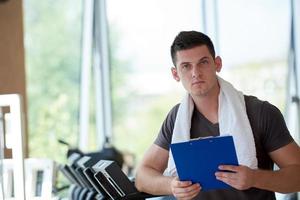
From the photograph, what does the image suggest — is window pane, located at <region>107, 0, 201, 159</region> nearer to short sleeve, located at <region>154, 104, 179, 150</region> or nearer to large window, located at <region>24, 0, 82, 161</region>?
large window, located at <region>24, 0, 82, 161</region>

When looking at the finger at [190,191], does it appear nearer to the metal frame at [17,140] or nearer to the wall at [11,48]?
the metal frame at [17,140]

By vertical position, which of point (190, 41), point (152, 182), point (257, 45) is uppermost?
point (257, 45)

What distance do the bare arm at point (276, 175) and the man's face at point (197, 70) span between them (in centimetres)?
30

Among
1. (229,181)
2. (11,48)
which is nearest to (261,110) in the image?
(229,181)

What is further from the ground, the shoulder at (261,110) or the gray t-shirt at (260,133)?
the shoulder at (261,110)

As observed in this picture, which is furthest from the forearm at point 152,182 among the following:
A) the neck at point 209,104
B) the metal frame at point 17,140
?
the metal frame at point 17,140

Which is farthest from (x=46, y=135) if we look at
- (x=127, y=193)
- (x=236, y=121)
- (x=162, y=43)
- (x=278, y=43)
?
(x=236, y=121)

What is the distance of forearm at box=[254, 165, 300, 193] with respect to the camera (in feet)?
5.82

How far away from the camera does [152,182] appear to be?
206 centimetres

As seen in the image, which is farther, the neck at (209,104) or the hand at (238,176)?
the neck at (209,104)

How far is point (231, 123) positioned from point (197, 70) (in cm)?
22

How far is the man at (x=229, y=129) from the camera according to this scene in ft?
5.87

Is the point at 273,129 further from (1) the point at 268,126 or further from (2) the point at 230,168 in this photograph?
(2) the point at 230,168

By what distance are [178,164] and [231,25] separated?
3358mm
